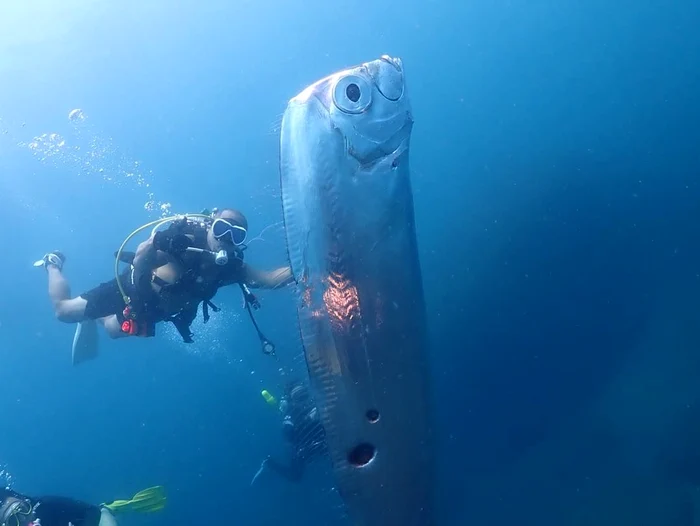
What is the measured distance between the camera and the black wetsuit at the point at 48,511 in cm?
530

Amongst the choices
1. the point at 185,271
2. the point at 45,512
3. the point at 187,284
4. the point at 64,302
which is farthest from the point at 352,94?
the point at 64,302

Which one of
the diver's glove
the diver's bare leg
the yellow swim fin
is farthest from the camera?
the yellow swim fin

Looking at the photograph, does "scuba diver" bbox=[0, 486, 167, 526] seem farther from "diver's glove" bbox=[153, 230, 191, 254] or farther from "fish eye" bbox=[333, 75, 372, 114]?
"fish eye" bbox=[333, 75, 372, 114]

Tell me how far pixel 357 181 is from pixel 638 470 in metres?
10.5

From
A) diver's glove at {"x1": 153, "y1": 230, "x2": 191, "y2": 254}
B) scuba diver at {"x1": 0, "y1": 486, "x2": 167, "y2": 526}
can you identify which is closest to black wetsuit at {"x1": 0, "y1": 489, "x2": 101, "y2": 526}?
scuba diver at {"x1": 0, "y1": 486, "x2": 167, "y2": 526}

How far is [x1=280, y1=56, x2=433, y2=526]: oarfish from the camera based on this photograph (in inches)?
88.1

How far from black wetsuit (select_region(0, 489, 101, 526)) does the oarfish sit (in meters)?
4.83

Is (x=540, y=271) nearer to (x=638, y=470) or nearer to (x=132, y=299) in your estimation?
(x=638, y=470)

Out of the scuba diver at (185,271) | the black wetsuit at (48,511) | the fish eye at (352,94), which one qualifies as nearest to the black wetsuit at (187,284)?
the scuba diver at (185,271)

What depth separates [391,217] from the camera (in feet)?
7.51

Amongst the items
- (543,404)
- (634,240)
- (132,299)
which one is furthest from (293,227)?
(634,240)

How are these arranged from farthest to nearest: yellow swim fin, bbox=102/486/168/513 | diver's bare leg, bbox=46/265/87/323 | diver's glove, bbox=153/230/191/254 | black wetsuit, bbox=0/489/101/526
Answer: yellow swim fin, bbox=102/486/168/513 → diver's bare leg, bbox=46/265/87/323 → black wetsuit, bbox=0/489/101/526 → diver's glove, bbox=153/230/191/254

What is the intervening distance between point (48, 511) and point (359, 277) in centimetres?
547

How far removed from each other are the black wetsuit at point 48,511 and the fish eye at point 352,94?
5.73 metres
